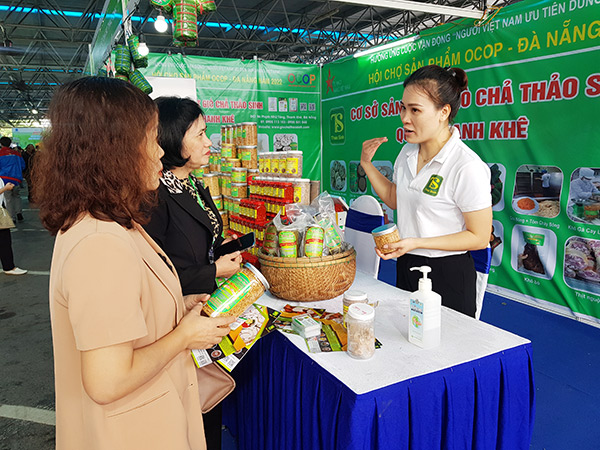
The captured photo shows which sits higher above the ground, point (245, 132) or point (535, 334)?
point (245, 132)

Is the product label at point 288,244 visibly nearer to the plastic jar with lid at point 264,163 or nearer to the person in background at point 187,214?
the person in background at point 187,214

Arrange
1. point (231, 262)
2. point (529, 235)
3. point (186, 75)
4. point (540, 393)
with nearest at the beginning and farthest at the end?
point (231, 262) → point (540, 393) → point (529, 235) → point (186, 75)

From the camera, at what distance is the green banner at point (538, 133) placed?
3.42 metres

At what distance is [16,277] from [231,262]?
16.8 ft

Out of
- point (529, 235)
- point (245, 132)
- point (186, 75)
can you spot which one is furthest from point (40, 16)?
point (529, 235)

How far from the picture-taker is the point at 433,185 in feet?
5.97

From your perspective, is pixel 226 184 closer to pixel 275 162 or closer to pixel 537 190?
pixel 275 162

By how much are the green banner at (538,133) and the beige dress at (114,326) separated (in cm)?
356

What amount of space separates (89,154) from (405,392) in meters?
0.98

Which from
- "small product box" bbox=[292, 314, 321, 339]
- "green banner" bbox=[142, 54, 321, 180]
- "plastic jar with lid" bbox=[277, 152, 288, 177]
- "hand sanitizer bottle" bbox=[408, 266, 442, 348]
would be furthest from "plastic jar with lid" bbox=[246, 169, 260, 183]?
"hand sanitizer bottle" bbox=[408, 266, 442, 348]

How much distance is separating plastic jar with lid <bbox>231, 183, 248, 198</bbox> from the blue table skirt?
330cm

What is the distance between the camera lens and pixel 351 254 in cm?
177

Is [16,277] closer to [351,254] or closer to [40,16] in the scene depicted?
[351,254]

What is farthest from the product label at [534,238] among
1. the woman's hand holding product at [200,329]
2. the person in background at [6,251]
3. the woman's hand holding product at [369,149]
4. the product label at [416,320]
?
the person in background at [6,251]
